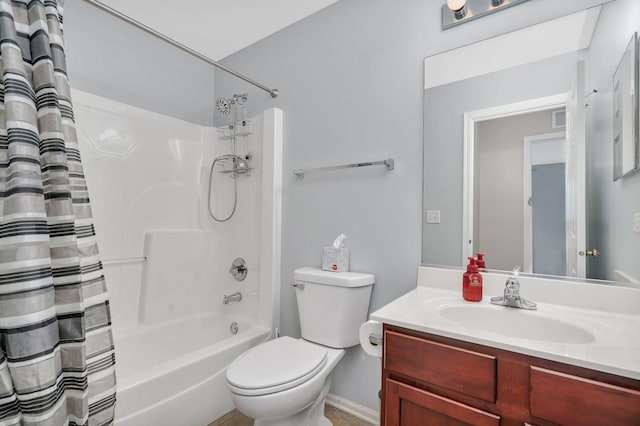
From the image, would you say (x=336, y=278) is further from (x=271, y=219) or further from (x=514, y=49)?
(x=514, y=49)

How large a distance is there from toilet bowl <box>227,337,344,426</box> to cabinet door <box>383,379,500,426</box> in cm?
40

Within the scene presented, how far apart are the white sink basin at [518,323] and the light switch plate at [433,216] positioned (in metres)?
0.45

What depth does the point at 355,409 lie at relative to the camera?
176 centimetres

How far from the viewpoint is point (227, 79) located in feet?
8.48

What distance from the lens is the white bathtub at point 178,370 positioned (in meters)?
1.38

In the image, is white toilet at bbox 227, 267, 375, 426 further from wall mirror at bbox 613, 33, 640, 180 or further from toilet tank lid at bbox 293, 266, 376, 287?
wall mirror at bbox 613, 33, 640, 180

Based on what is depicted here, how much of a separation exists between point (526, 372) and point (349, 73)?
1651 mm

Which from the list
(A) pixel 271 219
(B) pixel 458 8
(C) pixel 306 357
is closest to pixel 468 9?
(B) pixel 458 8

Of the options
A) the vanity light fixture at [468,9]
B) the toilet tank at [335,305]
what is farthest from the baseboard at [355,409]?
the vanity light fixture at [468,9]

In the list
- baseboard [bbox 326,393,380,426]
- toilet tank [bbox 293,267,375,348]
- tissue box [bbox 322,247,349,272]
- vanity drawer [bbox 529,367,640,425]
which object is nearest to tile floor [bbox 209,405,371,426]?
baseboard [bbox 326,393,380,426]

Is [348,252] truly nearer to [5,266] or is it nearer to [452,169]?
[452,169]

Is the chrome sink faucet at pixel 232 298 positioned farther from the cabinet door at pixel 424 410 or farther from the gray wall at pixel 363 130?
the cabinet door at pixel 424 410

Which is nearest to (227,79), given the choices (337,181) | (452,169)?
(337,181)

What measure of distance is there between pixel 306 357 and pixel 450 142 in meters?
1.23
